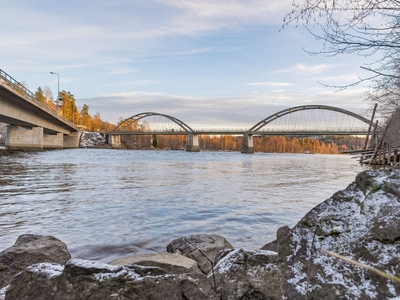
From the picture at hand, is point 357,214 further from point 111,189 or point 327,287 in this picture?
point 111,189

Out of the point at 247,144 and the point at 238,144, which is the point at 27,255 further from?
the point at 238,144

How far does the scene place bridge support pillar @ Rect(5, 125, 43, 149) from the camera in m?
59.8

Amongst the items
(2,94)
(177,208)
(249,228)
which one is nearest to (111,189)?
(177,208)

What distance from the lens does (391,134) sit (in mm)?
31141

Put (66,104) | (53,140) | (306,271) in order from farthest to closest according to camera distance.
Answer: (66,104), (53,140), (306,271)

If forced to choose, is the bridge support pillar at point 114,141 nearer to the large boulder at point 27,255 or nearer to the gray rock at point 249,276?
the large boulder at point 27,255

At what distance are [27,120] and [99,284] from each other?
55.1 meters

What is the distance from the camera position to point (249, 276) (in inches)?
105

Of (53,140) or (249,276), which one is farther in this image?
(53,140)

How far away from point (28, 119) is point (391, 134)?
49143mm

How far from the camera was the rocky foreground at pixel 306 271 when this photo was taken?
193cm

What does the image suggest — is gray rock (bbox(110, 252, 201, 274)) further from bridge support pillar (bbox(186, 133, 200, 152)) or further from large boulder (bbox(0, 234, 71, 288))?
bridge support pillar (bbox(186, 133, 200, 152))

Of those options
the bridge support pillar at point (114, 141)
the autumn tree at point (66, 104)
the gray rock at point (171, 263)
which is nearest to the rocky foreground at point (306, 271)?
the gray rock at point (171, 263)

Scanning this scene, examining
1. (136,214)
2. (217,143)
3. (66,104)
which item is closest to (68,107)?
(66,104)
